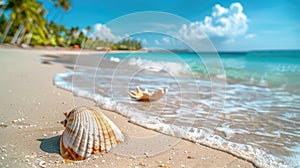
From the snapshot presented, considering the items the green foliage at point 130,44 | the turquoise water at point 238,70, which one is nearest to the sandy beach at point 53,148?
the green foliage at point 130,44

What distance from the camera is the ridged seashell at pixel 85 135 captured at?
7.57ft

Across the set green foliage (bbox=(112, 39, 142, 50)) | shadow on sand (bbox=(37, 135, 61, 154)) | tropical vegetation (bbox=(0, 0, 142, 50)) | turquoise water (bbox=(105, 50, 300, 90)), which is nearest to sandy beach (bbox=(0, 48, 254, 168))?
shadow on sand (bbox=(37, 135, 61, 154))

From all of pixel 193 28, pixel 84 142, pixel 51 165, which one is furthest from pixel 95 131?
pixel 193 28

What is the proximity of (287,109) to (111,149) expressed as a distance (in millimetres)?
4226

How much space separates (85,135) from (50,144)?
546mm

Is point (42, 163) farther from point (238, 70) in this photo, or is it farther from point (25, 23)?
point (25, 23)

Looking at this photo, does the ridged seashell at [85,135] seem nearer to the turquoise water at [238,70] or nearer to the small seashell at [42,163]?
the small seashell at [42,163]

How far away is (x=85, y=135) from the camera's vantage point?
232cm

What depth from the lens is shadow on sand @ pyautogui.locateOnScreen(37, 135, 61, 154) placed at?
245 cm

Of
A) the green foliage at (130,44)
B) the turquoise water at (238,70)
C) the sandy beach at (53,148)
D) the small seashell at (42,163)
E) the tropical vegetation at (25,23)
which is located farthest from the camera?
the tropical vegetation at (25,23)

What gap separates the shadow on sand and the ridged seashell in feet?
0.44

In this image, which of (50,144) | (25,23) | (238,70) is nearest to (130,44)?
(50,144)

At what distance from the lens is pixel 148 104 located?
4.91 meters

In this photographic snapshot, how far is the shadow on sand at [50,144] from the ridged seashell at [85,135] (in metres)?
0.13
